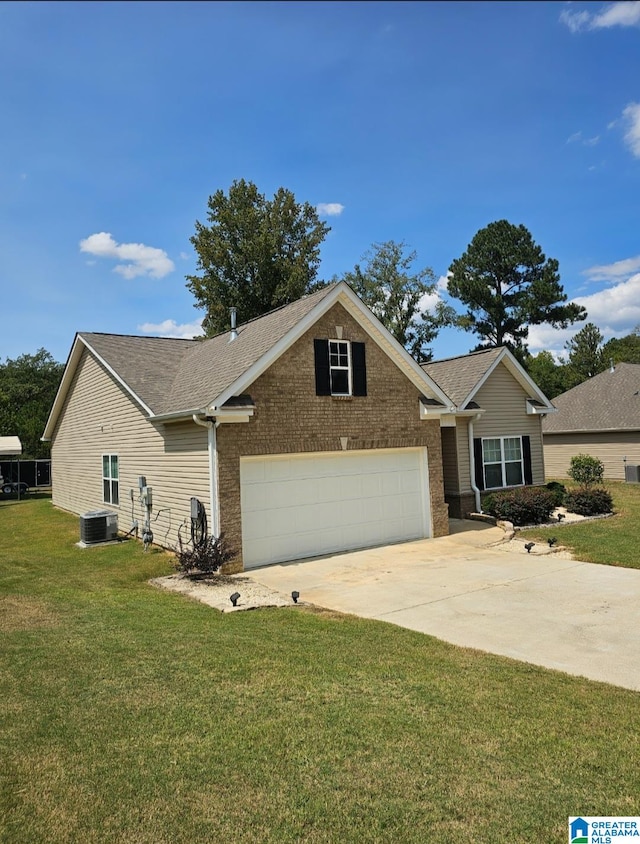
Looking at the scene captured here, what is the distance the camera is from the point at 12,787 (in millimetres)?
3652

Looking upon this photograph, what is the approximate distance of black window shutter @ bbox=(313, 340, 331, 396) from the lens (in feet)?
42.9

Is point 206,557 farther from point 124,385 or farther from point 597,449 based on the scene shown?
point 597,449

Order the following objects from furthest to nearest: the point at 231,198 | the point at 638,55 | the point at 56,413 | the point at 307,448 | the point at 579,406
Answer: the point at 231,198 < the point at 579,406 < the point at 56,413 < the point at 307,448 < the point at 638,55

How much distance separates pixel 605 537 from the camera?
539 inches

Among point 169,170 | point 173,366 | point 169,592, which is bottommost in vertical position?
point 169,592

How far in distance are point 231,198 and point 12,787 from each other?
41.1 meters

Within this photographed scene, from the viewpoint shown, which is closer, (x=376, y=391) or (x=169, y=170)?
(x=169, y=170)

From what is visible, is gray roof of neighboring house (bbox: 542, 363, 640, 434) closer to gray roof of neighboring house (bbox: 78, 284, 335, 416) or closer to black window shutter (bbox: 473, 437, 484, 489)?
black window shutter (bbox: 473, 437, 484, 489)

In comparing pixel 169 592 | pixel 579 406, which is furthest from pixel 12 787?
pixel 579 406

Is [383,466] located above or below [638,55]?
below

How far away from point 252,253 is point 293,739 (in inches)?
1451

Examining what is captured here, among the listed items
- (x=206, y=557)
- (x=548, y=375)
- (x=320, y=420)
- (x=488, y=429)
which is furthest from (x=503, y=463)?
(x=548, y=375)

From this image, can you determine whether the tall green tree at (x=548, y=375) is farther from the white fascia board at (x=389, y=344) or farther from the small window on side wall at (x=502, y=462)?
the white fascia board at (x=389, y=344)

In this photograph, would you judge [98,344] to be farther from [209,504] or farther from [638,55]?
[638,55]
